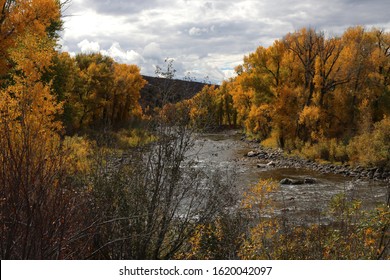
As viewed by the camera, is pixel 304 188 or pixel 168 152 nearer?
pixel 168 152

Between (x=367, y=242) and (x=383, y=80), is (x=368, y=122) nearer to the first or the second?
(x=383, y=80)

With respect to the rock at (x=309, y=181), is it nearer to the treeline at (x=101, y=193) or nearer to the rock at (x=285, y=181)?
the rock at (x=285, y=181)

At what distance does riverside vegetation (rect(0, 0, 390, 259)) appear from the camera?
459 cm

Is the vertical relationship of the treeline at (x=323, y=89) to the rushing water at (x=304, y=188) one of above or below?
above

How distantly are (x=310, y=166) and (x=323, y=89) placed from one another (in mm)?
9476

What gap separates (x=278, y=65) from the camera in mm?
42562

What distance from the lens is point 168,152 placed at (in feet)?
27.5

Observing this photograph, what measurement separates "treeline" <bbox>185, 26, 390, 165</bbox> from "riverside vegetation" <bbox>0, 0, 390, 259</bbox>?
137 millimetres

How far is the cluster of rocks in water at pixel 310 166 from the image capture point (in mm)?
27355

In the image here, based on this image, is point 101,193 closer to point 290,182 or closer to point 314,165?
point 290,182

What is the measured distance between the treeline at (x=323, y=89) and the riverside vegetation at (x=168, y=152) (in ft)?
0.45

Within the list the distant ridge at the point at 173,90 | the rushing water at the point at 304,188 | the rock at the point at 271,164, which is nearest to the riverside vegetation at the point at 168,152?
the distant ridge at the point at 173,90

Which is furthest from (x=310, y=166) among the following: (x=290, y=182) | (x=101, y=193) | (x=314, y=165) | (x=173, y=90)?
(x=101, y=193)

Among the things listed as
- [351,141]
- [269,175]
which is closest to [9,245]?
[269,175]
